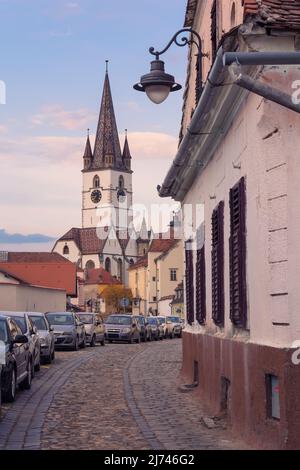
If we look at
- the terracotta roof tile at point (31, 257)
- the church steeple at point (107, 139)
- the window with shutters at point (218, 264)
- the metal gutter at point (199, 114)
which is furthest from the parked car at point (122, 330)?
the church steeple at point (107, 139)

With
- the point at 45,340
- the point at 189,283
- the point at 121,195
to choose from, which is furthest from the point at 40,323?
the point at 121,195

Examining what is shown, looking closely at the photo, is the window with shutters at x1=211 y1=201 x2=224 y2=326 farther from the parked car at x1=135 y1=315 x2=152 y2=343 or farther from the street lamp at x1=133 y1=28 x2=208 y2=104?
the parked car at x1=135 y1=315 x2=152 y2=343

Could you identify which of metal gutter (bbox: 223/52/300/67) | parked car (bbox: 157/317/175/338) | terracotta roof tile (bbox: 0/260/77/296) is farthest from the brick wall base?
terracotta roof tile (bbox: 0/260/77/296)

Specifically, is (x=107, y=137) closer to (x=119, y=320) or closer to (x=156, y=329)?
(x=156, y=329)

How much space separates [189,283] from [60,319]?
1690 centimetres

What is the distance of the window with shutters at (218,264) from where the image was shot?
13711 mm

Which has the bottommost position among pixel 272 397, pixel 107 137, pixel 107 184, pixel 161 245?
pixel 272 397

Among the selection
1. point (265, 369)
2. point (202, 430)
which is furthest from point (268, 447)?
point (202, 430)

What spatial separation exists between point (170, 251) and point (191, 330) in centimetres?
10364

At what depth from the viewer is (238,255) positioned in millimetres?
11578

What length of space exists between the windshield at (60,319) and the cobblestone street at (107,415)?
1226 centimetres

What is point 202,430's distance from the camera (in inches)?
478

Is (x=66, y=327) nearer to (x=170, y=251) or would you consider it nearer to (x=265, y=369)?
(x=265, y=369)

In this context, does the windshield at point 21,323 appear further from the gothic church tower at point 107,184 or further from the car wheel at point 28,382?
the gothic church tower at point 107,184
